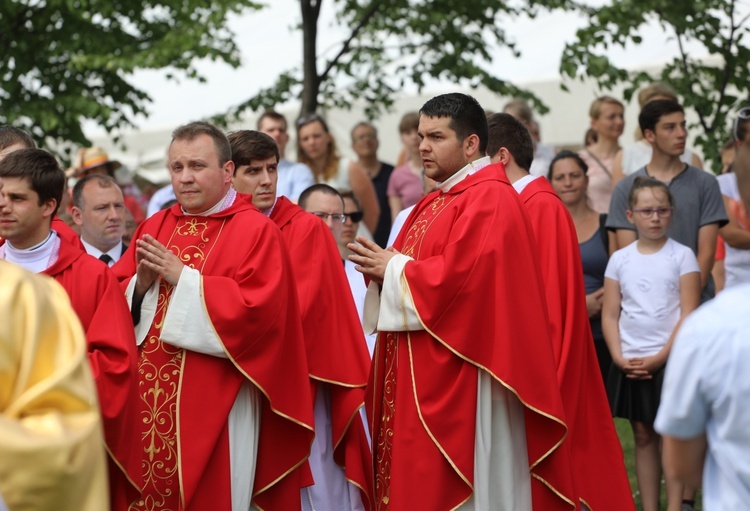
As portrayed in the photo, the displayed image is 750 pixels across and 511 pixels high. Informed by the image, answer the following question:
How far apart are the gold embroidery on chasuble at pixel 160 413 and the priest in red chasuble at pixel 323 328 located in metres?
0.84

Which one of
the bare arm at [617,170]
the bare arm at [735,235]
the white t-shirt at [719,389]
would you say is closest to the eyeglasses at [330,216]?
the bare arm at [735,235]

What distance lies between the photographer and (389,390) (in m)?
5.81

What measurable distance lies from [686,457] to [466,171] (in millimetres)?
2805

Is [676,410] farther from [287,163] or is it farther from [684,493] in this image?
[287,163]

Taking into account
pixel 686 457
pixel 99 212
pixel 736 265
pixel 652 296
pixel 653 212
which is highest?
pixel 99 212

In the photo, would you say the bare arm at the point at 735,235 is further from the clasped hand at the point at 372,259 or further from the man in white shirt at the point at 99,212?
the man in white shirt at the point at 99,212

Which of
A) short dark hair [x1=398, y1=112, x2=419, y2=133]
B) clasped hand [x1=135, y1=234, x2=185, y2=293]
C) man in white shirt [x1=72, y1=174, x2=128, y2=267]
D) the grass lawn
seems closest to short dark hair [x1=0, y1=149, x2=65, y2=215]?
clasped hand [x1=135, y1=234, x2=185, y2=293]

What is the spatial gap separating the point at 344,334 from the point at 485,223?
1.21m

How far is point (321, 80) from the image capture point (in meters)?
11.9

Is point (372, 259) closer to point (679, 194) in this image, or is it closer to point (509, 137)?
point (509, 137)

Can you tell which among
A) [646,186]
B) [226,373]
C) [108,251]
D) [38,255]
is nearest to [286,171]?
[108,251]

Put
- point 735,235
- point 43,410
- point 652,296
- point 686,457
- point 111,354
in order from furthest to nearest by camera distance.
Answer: point 735,235, point 652,296, point 111,354, point 686,457, point 43,410

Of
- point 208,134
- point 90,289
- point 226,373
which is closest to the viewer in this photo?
point 90,289

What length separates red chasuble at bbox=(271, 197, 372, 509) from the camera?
6.26 metres
